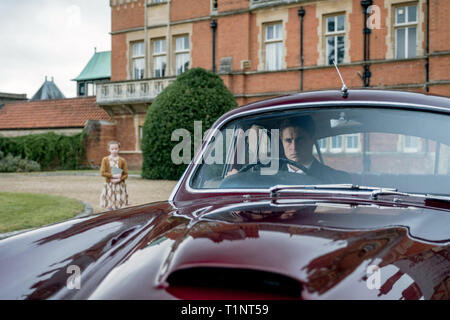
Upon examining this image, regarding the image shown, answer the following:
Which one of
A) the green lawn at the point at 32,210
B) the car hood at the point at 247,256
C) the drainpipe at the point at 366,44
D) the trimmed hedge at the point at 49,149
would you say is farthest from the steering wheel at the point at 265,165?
the trimmed hedge at the point at 49,149

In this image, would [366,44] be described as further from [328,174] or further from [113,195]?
[328,174]

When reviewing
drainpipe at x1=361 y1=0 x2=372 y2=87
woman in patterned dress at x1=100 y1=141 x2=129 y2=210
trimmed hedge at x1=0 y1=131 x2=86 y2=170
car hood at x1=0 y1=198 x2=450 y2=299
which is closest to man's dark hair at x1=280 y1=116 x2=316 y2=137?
car hood at x1=0 y1=198 x2=450 y2=299

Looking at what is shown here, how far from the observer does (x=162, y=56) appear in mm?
25344

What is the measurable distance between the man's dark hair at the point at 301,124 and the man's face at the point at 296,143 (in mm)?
19

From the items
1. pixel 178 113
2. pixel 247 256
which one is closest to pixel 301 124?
pixel 247 256

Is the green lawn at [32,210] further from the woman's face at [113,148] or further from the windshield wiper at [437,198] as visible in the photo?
the windshield wiper at [437,198]

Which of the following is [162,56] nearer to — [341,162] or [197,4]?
[197,4]

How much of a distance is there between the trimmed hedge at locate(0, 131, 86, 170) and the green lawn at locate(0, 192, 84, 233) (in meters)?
14.8

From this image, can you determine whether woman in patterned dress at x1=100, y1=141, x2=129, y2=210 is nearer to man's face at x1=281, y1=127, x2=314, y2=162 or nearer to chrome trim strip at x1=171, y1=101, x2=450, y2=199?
chrome trim strip at x1=171, y1=101, x2=450, y2=199

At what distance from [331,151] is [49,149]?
26.5 meters

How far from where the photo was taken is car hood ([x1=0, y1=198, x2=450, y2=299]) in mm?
1187

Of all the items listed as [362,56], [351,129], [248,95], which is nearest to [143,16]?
[248,95]

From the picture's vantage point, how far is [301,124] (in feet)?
9.03

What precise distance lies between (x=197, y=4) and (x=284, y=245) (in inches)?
945
